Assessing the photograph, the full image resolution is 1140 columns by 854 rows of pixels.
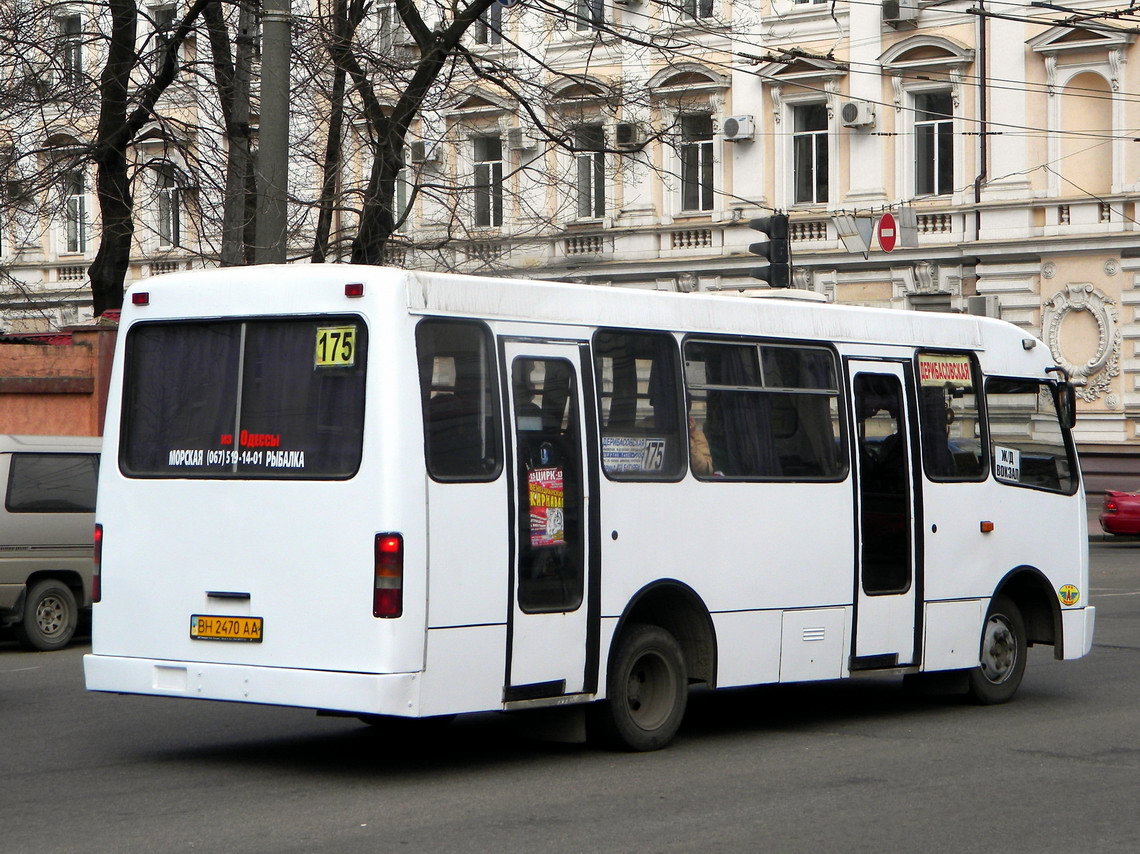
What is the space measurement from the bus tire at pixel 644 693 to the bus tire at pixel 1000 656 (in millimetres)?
2868

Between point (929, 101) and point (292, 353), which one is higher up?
point (929, 101)

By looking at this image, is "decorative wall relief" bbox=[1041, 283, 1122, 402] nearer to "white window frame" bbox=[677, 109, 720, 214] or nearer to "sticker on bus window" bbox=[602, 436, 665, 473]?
"white window frame" bbox=[677, 109, 720, 214]

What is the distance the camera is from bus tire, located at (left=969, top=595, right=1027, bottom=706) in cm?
1201

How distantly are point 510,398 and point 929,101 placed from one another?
2769 centimetres

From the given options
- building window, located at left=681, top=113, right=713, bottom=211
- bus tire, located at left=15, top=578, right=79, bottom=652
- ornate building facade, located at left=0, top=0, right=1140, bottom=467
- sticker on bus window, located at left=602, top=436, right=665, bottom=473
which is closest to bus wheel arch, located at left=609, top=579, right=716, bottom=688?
sticker on bus window, located at left=602, top=436, right=665, bottom=473

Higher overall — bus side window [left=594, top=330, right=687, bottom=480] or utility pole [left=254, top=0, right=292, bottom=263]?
utility pole [left=254, top=0, right=292, bottom=263]

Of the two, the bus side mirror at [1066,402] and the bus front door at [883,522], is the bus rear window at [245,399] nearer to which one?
the bus front door at [883,522]

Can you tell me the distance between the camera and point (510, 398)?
9102 mm

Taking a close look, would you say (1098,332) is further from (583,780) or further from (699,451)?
(583,780)

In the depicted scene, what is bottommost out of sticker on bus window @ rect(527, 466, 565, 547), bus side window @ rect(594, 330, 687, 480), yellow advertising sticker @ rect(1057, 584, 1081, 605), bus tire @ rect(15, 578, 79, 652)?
bus tire @ rect(15, 578, 79, 652)

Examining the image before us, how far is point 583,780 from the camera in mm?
8922

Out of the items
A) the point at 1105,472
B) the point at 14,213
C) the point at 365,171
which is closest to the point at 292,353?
the point at 14,213

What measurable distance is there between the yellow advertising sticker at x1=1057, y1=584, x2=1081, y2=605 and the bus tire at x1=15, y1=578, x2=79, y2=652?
8616 mm

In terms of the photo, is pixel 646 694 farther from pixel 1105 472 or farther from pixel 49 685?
pixel 1105 472
